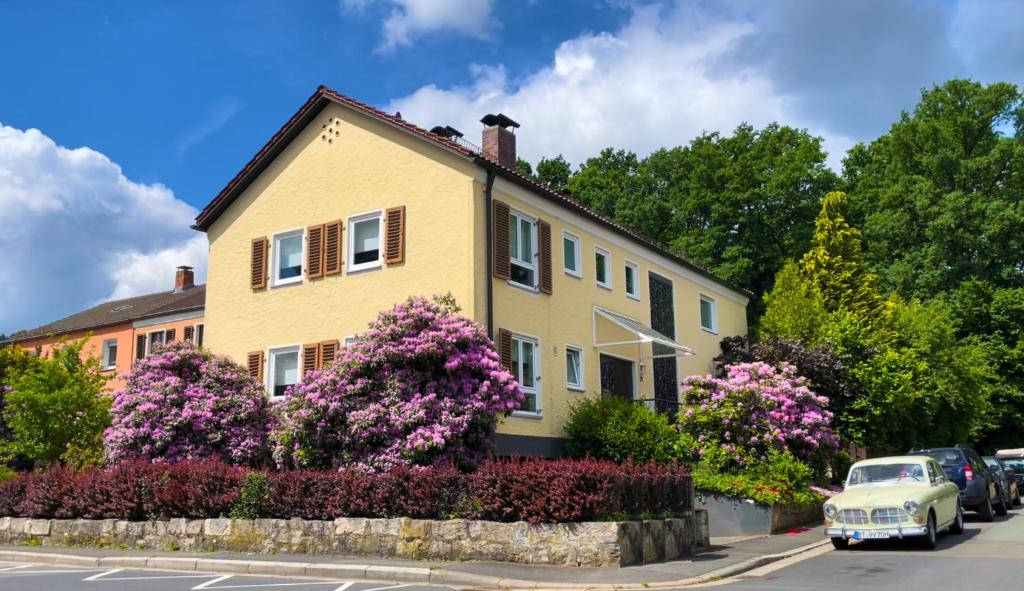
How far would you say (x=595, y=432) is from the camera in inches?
802

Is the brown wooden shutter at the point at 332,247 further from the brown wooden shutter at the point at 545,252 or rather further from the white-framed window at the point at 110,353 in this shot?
the white-framed window at the point at 110,353

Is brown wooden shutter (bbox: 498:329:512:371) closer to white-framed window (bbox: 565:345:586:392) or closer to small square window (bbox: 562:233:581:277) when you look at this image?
white-framed window (bbox: 565:345:586:392)

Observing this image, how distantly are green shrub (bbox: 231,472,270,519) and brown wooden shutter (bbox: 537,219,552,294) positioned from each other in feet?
26.6

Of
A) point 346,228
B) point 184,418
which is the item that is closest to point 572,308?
point 346,228

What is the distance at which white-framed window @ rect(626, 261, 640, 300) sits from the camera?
84.8 feet

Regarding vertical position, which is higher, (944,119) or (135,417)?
(944,119)

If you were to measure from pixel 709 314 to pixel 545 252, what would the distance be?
38.0 ft

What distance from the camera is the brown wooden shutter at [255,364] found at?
22078 mm

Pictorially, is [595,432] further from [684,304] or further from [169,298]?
[169,298]

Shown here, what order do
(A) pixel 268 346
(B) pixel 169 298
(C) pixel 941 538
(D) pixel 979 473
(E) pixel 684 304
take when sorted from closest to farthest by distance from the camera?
1. (C) pixel 941 538
2. (D) pixel 979 473
3. (A) pixel 268 346
4. (E) pixel 684 304
5. (B) pixel 169 298

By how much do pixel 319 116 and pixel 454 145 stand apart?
Answer: 196 inches

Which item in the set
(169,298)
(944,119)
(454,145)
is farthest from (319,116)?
(944,119)

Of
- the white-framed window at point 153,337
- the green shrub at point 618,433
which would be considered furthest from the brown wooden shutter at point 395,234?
the white-framed window at point 153,337

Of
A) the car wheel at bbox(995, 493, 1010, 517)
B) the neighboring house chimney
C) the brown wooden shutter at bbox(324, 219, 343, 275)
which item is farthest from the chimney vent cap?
the car wheel at bbox(995, 493, 1010, 517)
